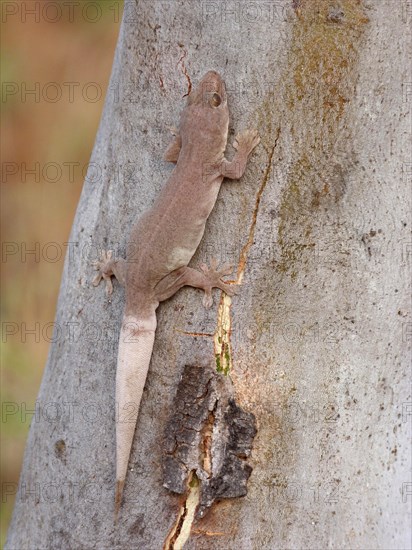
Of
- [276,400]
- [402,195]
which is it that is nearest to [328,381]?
[276,400]

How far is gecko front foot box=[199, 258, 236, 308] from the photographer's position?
2184 mm

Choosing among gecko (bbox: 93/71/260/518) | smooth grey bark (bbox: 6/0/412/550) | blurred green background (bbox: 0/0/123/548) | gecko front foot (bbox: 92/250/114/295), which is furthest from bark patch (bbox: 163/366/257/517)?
blurred green background (bbox: 0/0/123/548)

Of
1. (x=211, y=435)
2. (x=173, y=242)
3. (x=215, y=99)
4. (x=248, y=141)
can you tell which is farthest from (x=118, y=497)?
(x=215, y=99)

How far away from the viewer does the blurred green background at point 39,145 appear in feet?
18.6

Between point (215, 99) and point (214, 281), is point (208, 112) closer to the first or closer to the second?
A: point (215, 99)

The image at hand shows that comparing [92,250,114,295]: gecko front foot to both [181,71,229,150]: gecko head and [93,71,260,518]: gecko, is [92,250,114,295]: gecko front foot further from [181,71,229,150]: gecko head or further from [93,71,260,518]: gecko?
[181,71,229,150]: gecko head

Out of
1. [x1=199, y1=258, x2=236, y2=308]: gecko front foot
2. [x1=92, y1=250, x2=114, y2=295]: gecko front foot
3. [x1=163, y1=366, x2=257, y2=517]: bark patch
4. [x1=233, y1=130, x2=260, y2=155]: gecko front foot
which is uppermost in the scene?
[x1=233, y1=130, x2=260, y2=155]: gecko front foot

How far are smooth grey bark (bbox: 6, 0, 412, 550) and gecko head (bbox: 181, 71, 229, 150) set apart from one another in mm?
40

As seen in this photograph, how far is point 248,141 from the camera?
2.16 m

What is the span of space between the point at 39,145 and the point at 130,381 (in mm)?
4569

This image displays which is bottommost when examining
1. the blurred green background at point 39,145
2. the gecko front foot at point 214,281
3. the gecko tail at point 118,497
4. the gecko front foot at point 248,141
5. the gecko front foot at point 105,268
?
the gecko tail at point 118,497

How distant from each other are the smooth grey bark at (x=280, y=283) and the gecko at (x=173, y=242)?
0.13 ft

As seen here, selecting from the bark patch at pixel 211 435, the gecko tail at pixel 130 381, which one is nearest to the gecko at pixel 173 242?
the gecko tail at pixel 130 381

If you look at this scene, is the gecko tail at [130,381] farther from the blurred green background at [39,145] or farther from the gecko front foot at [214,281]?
the blurred green background at [39,145]
